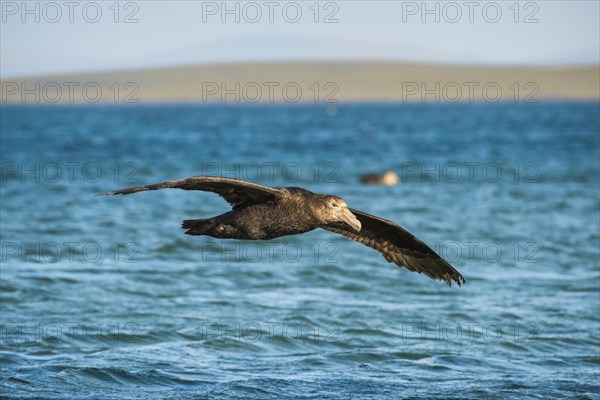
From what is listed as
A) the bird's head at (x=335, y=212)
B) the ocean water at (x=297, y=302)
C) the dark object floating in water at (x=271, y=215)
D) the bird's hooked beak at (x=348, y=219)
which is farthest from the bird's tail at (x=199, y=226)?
the ocean water at (x=297, y=302)

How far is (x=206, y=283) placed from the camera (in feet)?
43.3

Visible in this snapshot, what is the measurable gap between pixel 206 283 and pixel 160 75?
596 ft

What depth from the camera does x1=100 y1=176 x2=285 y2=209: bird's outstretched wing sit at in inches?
256

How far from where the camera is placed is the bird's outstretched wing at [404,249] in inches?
362

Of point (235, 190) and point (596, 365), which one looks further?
point (596, 365)

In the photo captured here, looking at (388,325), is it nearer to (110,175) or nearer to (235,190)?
(235,190)

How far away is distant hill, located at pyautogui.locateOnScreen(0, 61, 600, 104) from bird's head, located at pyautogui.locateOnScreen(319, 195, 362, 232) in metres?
147

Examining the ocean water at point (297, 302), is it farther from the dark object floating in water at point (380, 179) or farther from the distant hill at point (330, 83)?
the distant hill at point (330, 83)

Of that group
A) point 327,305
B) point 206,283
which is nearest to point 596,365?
point 327,305

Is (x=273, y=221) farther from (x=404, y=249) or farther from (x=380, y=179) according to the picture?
(x=380, y=179)

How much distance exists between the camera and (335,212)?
7.87 metres

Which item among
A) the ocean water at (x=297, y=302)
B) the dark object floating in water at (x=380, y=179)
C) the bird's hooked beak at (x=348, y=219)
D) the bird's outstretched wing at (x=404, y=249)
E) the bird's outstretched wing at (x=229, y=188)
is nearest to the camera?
the bird's outstretched wing at (x=229, y=188)

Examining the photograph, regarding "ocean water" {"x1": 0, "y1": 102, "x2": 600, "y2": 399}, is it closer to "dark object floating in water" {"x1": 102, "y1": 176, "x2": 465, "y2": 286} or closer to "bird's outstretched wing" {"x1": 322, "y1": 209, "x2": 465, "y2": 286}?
"bird's outstretched wing" {"x1": 322, "y1": 209, "x2": 465, "y2": 286}

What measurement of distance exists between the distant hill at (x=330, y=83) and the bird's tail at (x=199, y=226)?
148 m
